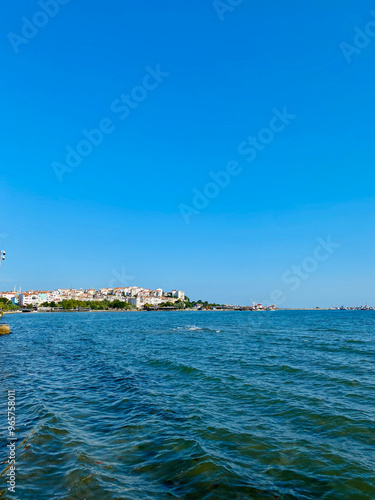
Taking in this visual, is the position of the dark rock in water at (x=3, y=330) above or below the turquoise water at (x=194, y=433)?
below

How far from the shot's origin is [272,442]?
9.34m

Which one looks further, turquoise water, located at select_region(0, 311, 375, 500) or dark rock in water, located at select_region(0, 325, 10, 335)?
dark rock in water, located at select_region(0, 325, 10, 335)

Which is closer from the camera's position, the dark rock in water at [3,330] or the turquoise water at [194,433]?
the turquoise water at [194,433]

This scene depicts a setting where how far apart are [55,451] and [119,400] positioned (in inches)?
201

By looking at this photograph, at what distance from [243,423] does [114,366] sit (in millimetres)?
13037

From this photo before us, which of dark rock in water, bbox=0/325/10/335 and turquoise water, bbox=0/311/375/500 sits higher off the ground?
turquoise water, bbox=0/311/375/500

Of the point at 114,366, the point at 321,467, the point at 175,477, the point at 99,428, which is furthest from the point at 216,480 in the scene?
the point at 114,366

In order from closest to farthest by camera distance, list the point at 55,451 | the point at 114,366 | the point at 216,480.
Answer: the point at 216,480
the point at 55,451
the point at 114,366

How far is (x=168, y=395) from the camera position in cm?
1432

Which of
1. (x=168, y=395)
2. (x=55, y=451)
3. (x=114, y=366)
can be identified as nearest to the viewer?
(x=55, y=451)

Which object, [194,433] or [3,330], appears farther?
[3,330]

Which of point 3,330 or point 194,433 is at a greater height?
point 194,433

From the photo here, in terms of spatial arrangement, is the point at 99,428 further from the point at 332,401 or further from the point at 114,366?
the point at 114,366

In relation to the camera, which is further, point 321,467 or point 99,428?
point 99,428
